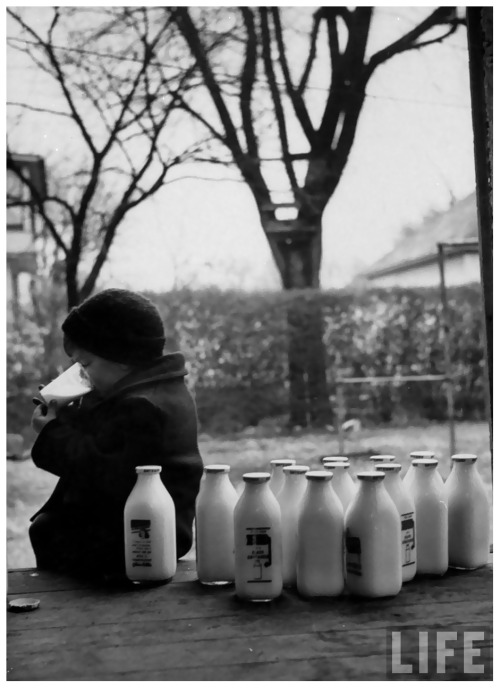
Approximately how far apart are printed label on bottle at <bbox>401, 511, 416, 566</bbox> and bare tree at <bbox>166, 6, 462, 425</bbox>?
53 cm

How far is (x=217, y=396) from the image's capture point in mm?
1798

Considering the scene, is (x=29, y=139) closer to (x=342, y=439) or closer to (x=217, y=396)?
(x=217, y=396)

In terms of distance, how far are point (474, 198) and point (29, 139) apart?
3.68 feet

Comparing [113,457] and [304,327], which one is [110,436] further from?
[304,327]

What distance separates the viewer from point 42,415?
1536 mm

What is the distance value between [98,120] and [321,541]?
1135 millimetres

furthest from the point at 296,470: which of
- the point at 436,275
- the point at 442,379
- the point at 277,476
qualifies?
the point at 436,275

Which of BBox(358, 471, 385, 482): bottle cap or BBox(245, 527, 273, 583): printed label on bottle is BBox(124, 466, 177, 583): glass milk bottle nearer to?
BBox(245, 527, 273, 583): printed label on bottle

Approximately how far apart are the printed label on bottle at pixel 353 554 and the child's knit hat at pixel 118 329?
601mm

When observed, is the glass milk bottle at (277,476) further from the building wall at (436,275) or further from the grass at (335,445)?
the building wall at (436,275)

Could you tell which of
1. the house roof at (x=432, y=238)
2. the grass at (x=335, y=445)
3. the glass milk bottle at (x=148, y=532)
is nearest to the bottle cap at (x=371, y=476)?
the glass milk bottle at (x=148, y=532)

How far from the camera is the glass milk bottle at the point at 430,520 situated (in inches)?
54.1

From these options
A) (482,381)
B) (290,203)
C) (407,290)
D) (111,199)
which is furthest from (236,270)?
(482,381)

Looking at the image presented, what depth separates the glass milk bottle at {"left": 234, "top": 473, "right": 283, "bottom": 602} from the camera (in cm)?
125
